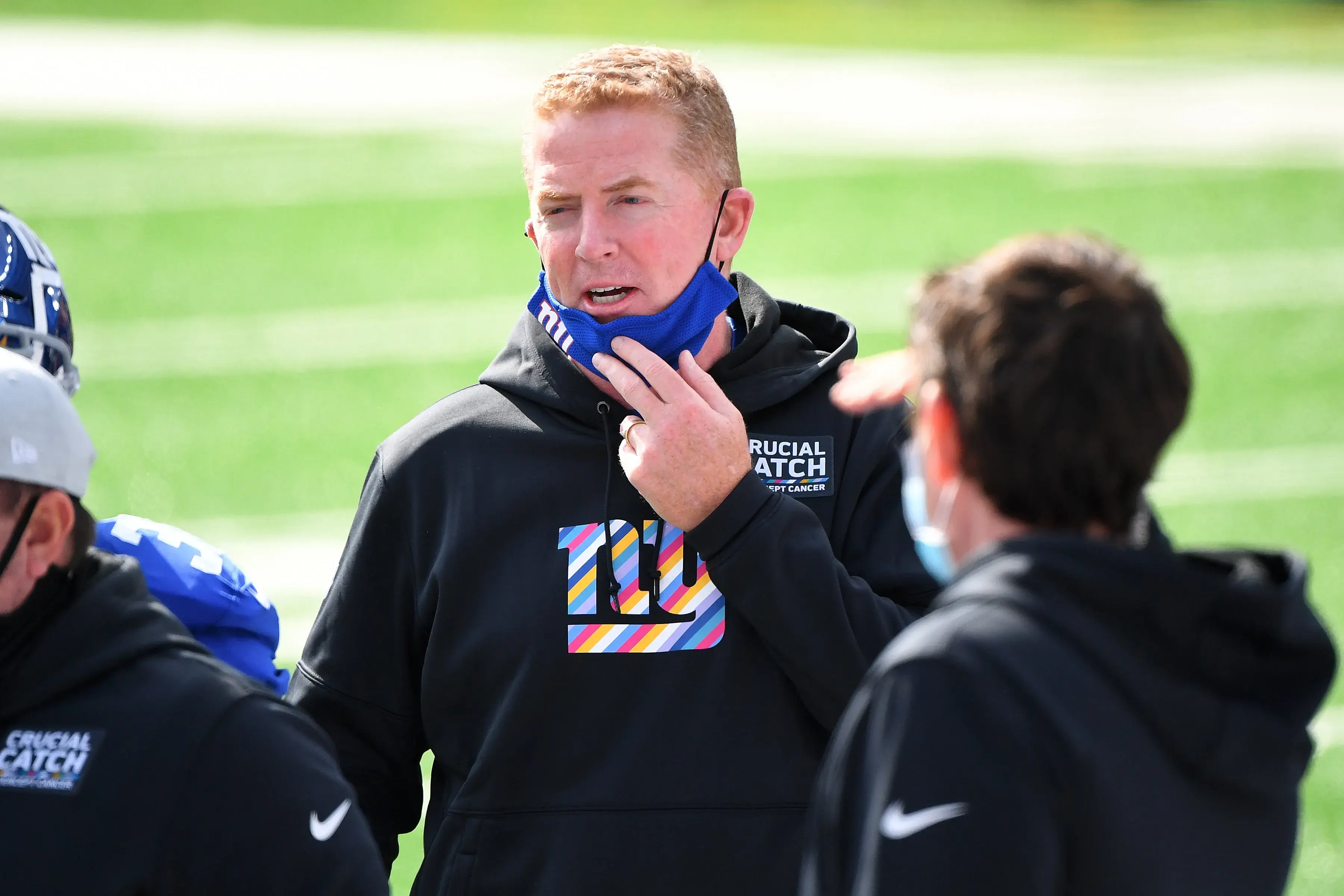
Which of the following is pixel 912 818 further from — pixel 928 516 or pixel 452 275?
pixel 452 275

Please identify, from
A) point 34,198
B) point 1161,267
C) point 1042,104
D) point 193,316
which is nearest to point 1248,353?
point 1161,267

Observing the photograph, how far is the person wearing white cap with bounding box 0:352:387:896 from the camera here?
2.14m

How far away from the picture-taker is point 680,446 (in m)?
2.63

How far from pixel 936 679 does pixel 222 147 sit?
831 inches

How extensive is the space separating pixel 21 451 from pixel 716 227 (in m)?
1.18

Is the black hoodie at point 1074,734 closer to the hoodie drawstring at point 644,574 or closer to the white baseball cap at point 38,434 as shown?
the hoodie drawstring at point 644,574

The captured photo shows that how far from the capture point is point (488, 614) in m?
2.76

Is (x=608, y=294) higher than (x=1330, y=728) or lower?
higher

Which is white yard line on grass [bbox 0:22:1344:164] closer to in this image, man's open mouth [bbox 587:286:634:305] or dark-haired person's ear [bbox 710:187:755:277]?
dark-haired person's ear [bbox 710:187:755:277]

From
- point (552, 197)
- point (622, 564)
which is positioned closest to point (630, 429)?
point (622, 564)

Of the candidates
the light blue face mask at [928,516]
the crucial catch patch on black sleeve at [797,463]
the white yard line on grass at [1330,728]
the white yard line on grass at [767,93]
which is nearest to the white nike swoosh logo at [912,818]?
the light blue face mask at [928,516]

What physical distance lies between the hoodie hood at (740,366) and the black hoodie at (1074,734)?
0.99m

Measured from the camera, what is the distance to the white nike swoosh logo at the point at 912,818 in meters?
1.83

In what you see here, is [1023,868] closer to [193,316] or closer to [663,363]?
[663,363]
